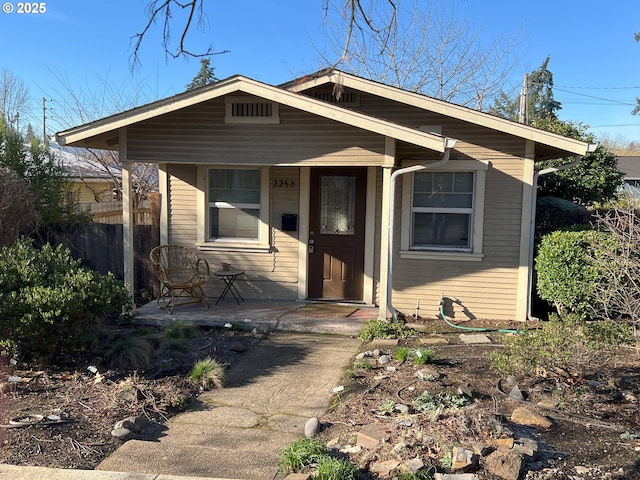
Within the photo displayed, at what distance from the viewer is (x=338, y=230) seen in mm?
8664

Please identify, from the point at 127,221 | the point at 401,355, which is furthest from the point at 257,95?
the point at 401,355

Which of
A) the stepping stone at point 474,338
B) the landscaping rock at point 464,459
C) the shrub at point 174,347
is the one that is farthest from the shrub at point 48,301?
the stepping stone at point 474,338

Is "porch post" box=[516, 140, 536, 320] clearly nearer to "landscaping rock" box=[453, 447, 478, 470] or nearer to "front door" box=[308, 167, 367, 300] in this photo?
"front door" box=[308, 167, 367, 300]

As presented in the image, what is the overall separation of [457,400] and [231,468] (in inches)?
77.9

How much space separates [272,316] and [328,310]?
95cm

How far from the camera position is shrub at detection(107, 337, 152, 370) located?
18.1 feet

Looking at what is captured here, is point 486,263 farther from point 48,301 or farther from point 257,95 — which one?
point 48,301

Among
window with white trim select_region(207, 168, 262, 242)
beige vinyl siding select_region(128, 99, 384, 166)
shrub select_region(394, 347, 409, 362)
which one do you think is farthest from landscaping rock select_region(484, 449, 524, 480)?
window with white trim select_region(207, 168, 262, 242)

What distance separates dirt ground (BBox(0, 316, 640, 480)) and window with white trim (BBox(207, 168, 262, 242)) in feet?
10.4

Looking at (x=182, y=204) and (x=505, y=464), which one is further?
(x=182, y=204)

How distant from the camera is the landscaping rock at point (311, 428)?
4.14 meters

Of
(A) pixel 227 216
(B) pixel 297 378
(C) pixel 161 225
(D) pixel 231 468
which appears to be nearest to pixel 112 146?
(C) pixel 161 225

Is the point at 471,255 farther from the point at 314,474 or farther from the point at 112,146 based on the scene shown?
the point at 112,146

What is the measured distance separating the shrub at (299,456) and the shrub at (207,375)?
5.93 feet
